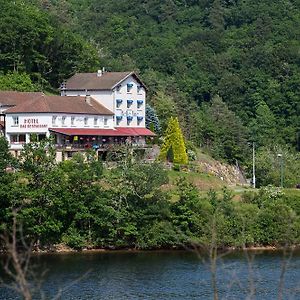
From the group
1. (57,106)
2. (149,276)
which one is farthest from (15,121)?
(149,276)

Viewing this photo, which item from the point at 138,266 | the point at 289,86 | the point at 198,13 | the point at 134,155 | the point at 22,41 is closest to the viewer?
the point at 138,266

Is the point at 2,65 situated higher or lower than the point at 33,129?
higher

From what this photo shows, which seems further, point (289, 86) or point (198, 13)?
point (198, 13)

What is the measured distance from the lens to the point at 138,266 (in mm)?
36500

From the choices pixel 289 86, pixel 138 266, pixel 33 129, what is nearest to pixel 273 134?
pixel 289 86

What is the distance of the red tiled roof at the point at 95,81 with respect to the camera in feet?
184

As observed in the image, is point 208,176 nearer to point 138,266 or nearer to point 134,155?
point 134,155

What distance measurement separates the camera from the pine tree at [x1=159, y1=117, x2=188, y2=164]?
53.6 metres

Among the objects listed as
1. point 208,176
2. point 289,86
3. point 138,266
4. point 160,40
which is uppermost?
point 160,40

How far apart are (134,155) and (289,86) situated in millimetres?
39582

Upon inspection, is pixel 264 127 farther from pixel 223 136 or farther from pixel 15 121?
pixel 15 121

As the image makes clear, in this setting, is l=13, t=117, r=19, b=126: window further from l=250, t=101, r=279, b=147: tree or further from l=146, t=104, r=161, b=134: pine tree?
l=250, t=101, r=279, b=147: tree

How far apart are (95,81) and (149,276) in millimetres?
25922

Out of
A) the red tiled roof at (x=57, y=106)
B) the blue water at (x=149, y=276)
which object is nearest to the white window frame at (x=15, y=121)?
the red tiled roof at (x=57, y=106)
